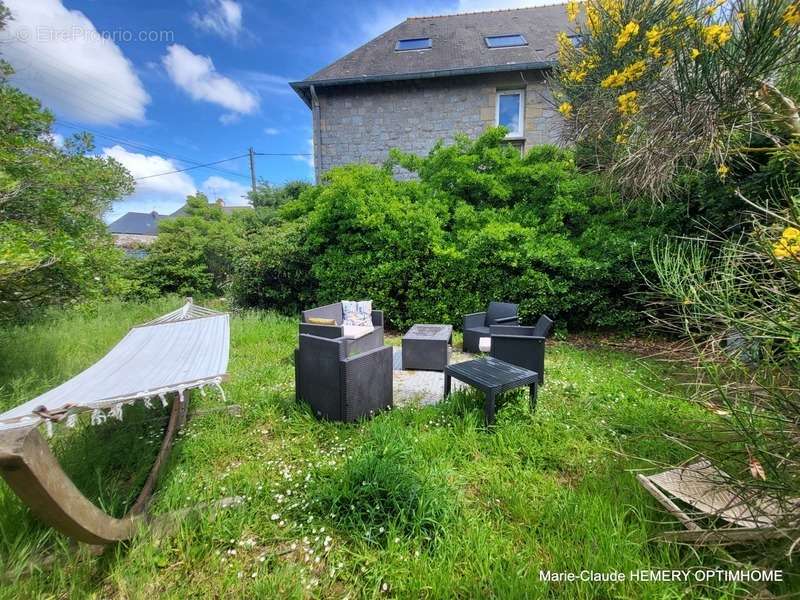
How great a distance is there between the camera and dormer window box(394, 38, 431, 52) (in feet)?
34.0

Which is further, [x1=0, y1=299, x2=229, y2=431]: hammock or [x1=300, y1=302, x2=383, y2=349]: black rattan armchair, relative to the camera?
[x1=300, y1=302, x2=383, y2=349]: black rattan armchair

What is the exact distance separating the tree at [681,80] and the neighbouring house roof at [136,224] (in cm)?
3266

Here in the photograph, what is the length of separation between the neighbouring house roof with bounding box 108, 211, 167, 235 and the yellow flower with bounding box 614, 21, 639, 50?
3300cm

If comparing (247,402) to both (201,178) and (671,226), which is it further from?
(201,178)

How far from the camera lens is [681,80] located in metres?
3.04

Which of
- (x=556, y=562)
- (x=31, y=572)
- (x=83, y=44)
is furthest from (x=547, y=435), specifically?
(x=83, y=44)

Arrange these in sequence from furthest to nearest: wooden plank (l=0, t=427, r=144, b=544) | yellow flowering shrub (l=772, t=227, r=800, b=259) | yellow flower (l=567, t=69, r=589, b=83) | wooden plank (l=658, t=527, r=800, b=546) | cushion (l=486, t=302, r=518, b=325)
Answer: cushion (l=486, t=302, r=518, b=325) < yellow flower (l=567, t=69, r=589, b=83) < wooden plank (l=658, t=527, r=800, b=546) < yellow flowering shrub (l=772, t=227, r=800, b=259) < wooden plank (l=0, t=427, r=144, b=544)

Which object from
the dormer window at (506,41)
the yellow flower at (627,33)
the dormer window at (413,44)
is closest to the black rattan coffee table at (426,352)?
the yellow flower at (627,33)

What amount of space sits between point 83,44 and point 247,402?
5423 millimetres

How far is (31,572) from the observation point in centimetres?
161

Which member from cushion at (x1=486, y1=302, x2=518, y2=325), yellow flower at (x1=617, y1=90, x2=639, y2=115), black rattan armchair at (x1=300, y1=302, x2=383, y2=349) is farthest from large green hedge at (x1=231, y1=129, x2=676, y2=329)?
yellow flower at (x1=617, y1=90, x2=639, y2=115)

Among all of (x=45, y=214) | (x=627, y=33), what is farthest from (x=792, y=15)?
(x=45, y=214)

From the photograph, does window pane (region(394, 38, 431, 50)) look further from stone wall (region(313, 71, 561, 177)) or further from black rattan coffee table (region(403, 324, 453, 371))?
black rattan coffee table (region(403, 324, 453, 371))

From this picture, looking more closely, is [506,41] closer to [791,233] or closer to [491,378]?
[491,378]
